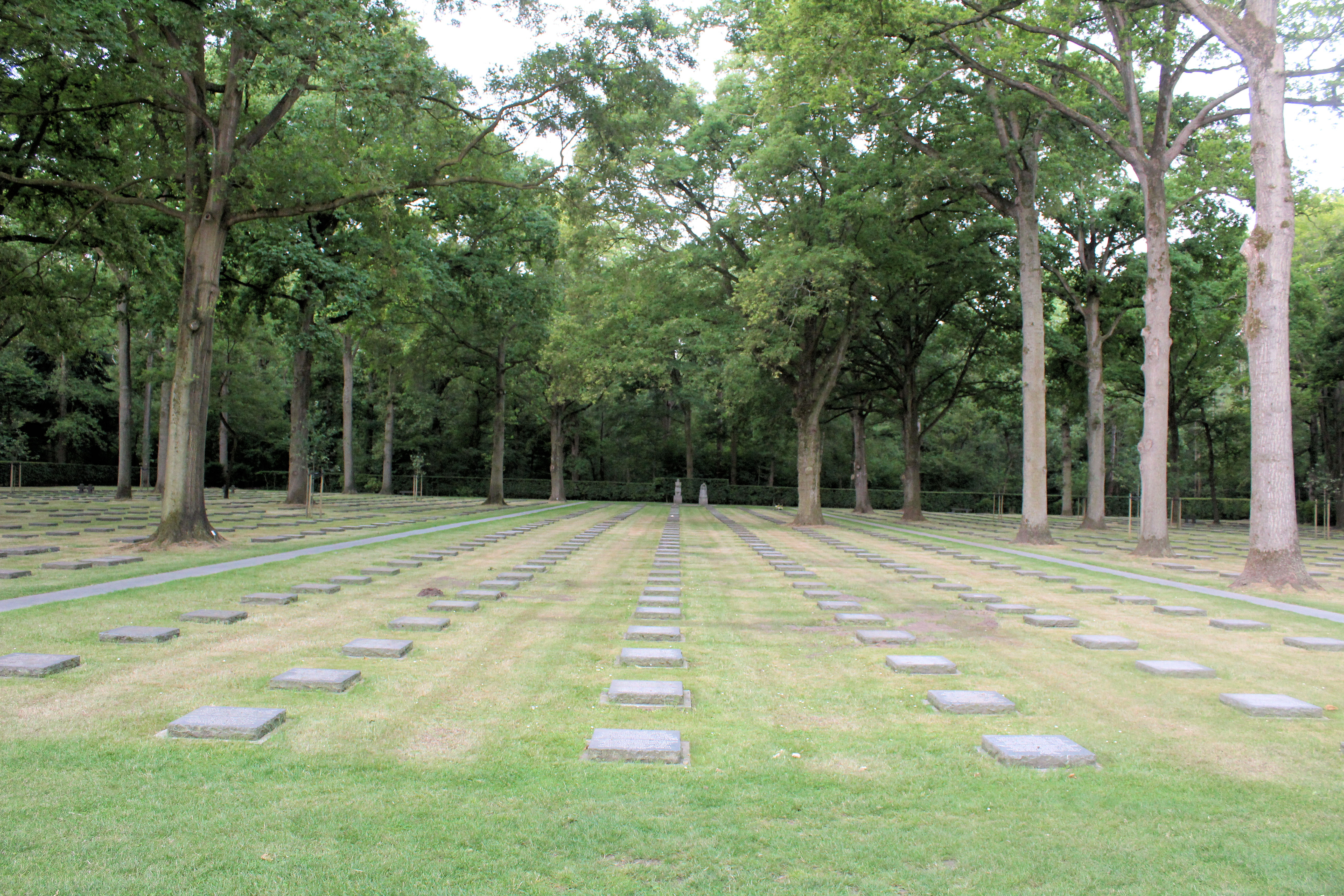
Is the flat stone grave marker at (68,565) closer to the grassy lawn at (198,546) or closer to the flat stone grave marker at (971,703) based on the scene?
the grassy lawn at (198,546)

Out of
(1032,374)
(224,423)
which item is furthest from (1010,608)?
(224,423)

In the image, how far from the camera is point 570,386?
102 feet

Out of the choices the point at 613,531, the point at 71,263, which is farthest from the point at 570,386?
the point at 71,263

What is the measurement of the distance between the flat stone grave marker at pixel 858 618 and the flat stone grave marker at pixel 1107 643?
1628 mm

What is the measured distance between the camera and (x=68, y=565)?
9.02m

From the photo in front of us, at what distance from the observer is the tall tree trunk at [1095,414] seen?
76.6ft

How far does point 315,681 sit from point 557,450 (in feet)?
111

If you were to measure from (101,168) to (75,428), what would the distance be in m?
32.6

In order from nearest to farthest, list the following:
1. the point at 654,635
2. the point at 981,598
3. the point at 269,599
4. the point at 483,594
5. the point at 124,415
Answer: the point at 654,635 < the point at 269,599 < the point at 483,594 < the point at 981,598 < the point at 124,415

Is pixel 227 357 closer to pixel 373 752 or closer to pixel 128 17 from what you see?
pixel 128 17

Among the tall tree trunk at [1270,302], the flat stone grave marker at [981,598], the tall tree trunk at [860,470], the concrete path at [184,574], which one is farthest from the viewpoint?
the tall tree trunk at [860,470]

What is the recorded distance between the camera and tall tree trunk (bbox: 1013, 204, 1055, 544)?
1738cm

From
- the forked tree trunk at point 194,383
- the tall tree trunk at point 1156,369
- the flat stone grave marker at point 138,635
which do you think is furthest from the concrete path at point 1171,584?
the forked tree trunk at point 194,383

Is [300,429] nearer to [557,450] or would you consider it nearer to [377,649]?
[557,450]
